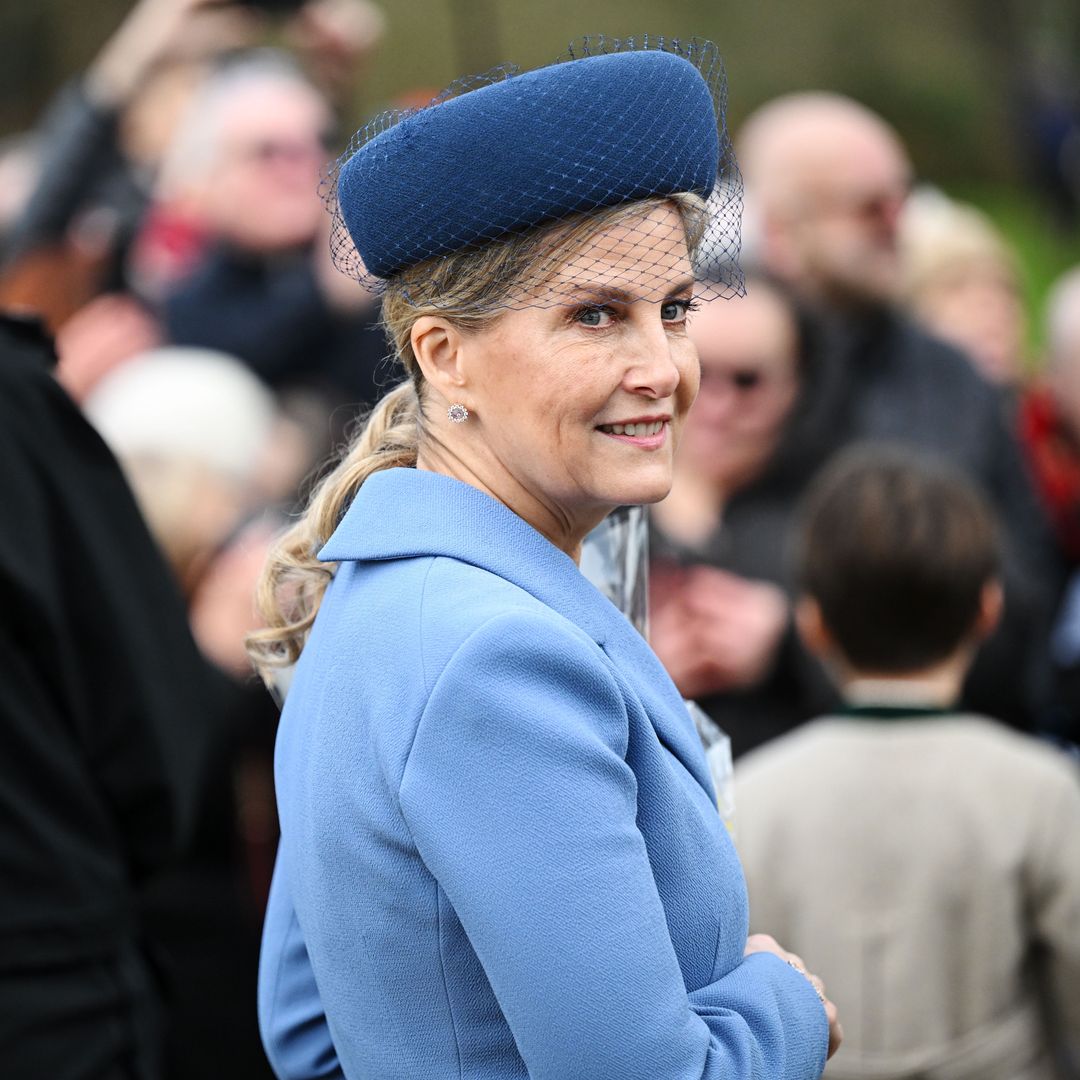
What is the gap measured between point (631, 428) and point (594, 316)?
12cm

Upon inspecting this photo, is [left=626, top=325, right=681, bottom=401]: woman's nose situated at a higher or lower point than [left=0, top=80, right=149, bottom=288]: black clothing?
higher

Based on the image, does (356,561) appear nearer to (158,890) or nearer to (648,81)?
(648,81)

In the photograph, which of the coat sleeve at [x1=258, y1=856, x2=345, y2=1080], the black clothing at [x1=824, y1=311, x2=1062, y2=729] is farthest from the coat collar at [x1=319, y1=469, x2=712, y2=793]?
the black clothing at [x1=824, y1=311, x2=1062, y2=729]

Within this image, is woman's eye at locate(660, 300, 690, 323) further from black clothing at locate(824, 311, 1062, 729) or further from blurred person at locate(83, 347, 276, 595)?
black clothing at locate(824, 311, 1062, 729)

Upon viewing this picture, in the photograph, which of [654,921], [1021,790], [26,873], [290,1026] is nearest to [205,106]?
[26,873]

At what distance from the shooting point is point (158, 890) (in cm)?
349

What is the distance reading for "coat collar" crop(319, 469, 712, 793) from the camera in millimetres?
1653

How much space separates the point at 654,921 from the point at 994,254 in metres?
4.62

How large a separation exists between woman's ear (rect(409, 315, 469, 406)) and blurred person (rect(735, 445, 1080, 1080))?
1275 mm

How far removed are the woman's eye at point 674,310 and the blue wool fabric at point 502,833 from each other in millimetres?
261

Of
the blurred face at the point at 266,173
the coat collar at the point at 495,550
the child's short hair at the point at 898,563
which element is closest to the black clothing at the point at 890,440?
the child's short hair at the point at 898,563

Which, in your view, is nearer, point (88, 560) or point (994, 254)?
point (88, 560)

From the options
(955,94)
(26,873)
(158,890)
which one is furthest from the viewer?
(955,94)

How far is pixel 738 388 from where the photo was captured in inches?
159
